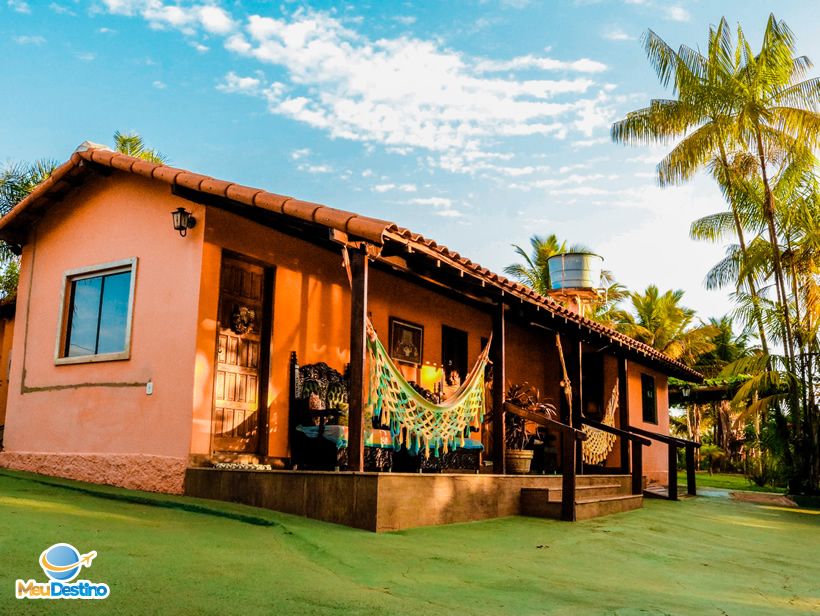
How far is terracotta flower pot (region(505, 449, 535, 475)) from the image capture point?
8609mm

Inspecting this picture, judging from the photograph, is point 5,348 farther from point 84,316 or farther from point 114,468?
point 114,468

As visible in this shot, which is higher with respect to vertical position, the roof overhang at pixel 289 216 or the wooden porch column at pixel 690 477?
the roof overhang at pixel 289 216

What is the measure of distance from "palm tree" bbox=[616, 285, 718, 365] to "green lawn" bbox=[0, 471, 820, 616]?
2508 cm

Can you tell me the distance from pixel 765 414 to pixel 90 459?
1229 cm

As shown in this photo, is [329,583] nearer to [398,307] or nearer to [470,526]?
[470,526]

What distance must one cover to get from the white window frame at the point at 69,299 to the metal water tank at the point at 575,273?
835 cm

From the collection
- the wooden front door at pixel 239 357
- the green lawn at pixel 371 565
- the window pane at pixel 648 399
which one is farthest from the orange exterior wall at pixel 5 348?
the window pane at pixel 648 399

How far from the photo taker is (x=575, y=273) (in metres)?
13.9

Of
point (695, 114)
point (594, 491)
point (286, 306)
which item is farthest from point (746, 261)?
point (286, 306)

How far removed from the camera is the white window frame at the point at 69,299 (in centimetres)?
778

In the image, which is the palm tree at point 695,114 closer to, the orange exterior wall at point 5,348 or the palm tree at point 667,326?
the orange exterior wall at point 5,348

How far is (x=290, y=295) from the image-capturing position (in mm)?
8258

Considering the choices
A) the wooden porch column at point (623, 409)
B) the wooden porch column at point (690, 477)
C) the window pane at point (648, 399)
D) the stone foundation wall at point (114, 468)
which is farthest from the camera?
the window pane at point (648, 399)

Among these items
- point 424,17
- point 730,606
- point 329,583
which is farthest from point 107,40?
point 730,606
